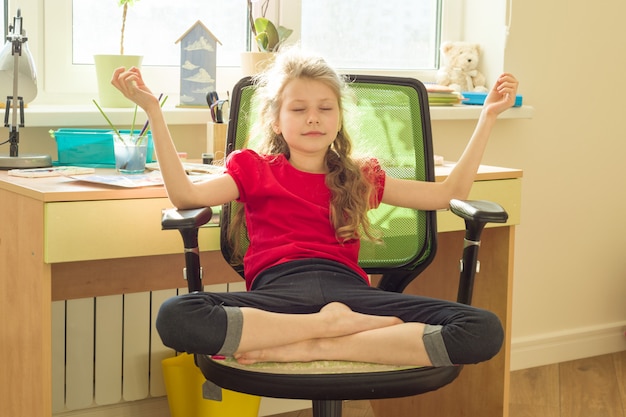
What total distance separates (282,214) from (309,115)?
7.5 inches

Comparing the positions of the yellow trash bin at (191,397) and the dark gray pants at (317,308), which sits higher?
the dark gray pants at (317,308)

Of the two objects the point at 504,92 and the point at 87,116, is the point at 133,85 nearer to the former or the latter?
the point at 87,116

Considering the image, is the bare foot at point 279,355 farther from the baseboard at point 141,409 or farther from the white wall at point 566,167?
the white wall at point 566,167

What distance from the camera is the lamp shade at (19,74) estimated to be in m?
1.92

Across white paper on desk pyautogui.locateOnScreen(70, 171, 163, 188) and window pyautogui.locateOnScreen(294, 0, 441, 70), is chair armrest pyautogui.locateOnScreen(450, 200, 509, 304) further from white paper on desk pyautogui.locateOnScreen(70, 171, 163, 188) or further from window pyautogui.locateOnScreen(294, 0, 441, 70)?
window pyautogui.locateOnScreen(294, 0, 441, 70)

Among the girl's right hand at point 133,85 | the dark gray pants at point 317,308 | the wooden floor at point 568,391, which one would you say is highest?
the girl's right hand at point 133,85

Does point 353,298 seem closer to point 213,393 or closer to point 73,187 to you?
point 213,393

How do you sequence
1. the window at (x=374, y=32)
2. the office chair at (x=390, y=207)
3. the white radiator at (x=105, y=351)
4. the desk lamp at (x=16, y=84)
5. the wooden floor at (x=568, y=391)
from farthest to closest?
the window at (x=374, y=32) → the wooden floor at (x=568, y=391) → the white radiator at (x=105, y=351) → the desk lamp at (x=16, y=84) → the office chair at (x=390, y=207)

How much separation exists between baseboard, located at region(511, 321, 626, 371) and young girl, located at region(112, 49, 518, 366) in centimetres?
123

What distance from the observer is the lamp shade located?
1.92 meters

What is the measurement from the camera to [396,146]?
1815 mm

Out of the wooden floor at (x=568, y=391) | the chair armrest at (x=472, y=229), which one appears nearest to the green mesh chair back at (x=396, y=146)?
the chair armrest at (x=472, y=229)

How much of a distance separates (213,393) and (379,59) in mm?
1521

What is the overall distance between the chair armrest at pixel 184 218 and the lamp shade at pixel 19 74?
0.64 metres
